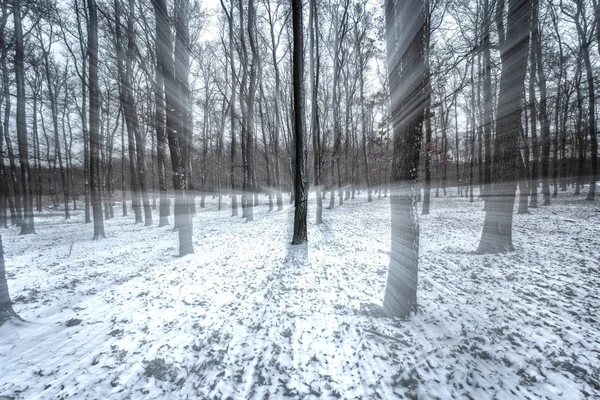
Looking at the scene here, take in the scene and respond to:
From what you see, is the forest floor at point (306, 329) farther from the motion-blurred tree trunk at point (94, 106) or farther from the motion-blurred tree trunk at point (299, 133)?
the motion-blurred tree trunk at point (94, 106)

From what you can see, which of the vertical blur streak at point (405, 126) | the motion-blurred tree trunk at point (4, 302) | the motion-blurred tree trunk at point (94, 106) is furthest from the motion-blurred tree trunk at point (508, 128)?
the motion-blurred tree trunk at point (94, 106)

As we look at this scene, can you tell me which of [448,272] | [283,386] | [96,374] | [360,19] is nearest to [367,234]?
[448,272]

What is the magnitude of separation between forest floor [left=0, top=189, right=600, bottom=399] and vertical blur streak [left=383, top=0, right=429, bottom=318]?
25.2 inches

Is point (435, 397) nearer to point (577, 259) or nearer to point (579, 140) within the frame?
point (577, 259)

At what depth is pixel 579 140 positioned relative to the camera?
18.9 meters

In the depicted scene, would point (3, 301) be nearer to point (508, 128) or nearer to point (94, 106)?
point (94, 106)

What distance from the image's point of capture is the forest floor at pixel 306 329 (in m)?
2.43

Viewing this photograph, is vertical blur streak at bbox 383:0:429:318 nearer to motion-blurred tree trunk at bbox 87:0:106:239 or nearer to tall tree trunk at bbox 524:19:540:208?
tall tree trunk at bbox 524:19:540:208

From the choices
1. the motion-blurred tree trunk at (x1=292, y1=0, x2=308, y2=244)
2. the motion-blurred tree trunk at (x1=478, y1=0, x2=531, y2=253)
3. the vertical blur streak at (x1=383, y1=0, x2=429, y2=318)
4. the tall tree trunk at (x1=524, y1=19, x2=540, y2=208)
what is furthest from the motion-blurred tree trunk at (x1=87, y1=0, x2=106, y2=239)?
the tall tree trunk at (x1=524, y1=19, x2=540, y2=208)

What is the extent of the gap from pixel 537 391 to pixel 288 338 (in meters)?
2.60

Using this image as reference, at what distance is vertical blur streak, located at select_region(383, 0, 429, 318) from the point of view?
129 inches

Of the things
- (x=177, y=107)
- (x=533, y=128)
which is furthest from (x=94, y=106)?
(x=533, y=128)

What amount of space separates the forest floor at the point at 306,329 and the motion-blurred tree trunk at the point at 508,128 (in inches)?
26.8

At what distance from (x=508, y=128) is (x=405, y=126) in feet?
14.4
